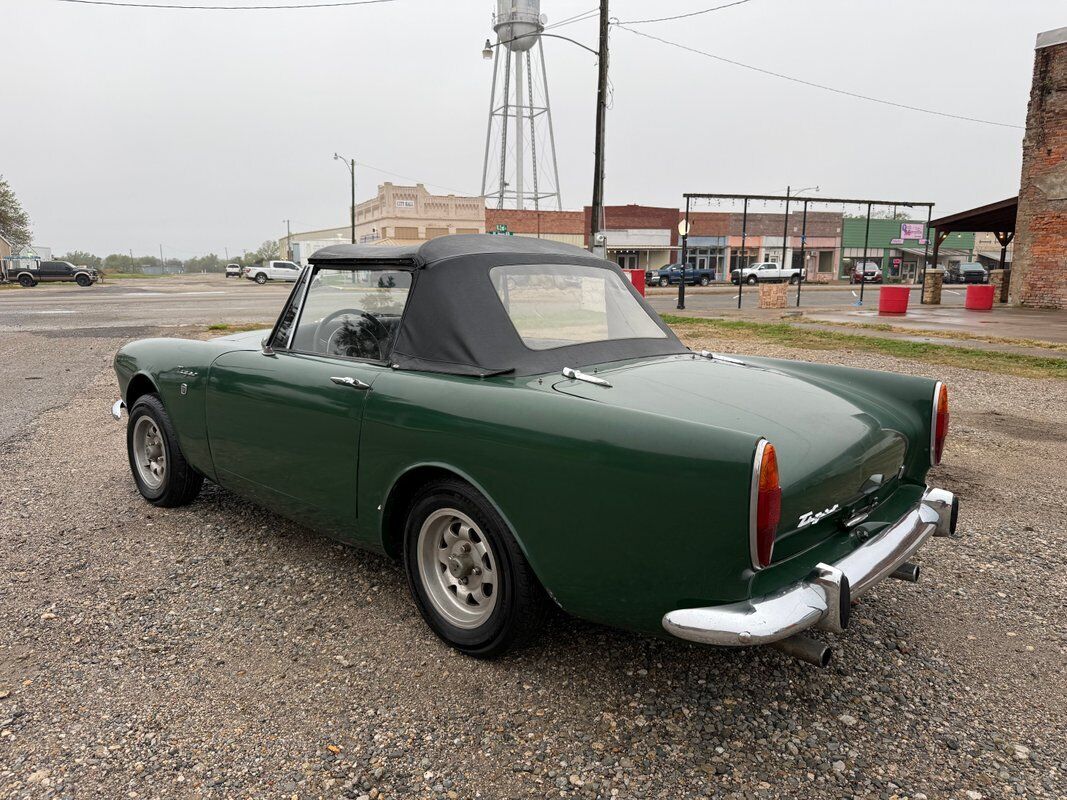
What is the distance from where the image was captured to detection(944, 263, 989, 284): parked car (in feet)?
178

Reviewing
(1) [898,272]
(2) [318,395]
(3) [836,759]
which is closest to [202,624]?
(2) [318,395]

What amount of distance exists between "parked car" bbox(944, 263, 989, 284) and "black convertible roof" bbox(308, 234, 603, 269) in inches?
2337

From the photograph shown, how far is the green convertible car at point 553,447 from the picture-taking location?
7.03 ft

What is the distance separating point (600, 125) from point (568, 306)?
1432 centimetres

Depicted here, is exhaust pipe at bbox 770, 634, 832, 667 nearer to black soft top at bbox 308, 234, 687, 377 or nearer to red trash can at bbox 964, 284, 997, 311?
black soft top at bbox 308, 234, 687, 377

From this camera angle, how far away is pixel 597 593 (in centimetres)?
232

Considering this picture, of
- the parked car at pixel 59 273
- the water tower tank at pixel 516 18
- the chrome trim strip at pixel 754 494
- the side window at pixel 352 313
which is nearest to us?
the chrome trim strip at pixel 754 494

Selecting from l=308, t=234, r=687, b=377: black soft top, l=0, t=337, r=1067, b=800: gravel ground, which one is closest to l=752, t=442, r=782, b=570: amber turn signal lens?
l=0, t=337, r=1067, b=800: gravel ground

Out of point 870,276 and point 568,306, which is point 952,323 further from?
point 870,276

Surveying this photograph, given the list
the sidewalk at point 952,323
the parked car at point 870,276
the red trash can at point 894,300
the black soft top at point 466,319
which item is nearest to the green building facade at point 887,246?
the parked car at point 870,276

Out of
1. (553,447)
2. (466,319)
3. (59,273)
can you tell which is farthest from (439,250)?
(59,273)

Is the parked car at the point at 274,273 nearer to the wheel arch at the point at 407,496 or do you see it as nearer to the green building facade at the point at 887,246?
the green building facade at the point at 887,246

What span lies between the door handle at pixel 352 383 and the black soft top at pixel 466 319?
153mm

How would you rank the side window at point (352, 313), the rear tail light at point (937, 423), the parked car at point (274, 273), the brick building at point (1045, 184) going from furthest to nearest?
the parked car at point (274, 273)
the brick building at point (1045, 184)
the side window at point (352, 313)
the rear tail light at point (937, 423)
